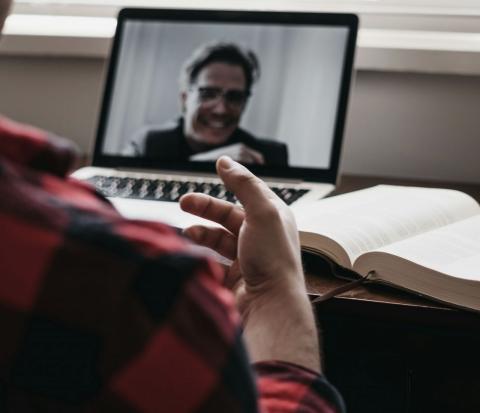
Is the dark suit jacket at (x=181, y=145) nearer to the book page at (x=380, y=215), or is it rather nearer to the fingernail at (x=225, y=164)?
the book page at (x=380, y=215)

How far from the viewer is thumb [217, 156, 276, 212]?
612 millimetres

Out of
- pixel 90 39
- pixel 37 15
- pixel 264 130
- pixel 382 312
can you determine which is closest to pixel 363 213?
pixel 382 312

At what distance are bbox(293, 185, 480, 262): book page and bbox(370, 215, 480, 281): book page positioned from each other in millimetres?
34

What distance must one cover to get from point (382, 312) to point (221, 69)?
1.90ft

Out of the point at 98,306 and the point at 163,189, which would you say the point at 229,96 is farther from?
the point at 98,306

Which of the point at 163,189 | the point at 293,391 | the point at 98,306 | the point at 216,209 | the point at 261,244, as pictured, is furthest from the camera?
the point at 163,189

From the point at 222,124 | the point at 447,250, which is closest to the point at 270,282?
the point at 447,250

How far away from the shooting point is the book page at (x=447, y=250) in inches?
28.2

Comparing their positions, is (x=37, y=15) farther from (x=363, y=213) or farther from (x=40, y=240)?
(x=40, y=240)

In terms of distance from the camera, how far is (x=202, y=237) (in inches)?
28.5

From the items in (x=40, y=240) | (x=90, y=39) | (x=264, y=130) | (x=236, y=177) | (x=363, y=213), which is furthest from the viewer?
(x=90, y=39)

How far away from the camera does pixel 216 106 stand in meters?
1.18

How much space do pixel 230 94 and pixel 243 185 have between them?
0.57 m

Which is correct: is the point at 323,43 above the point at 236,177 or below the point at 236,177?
above
